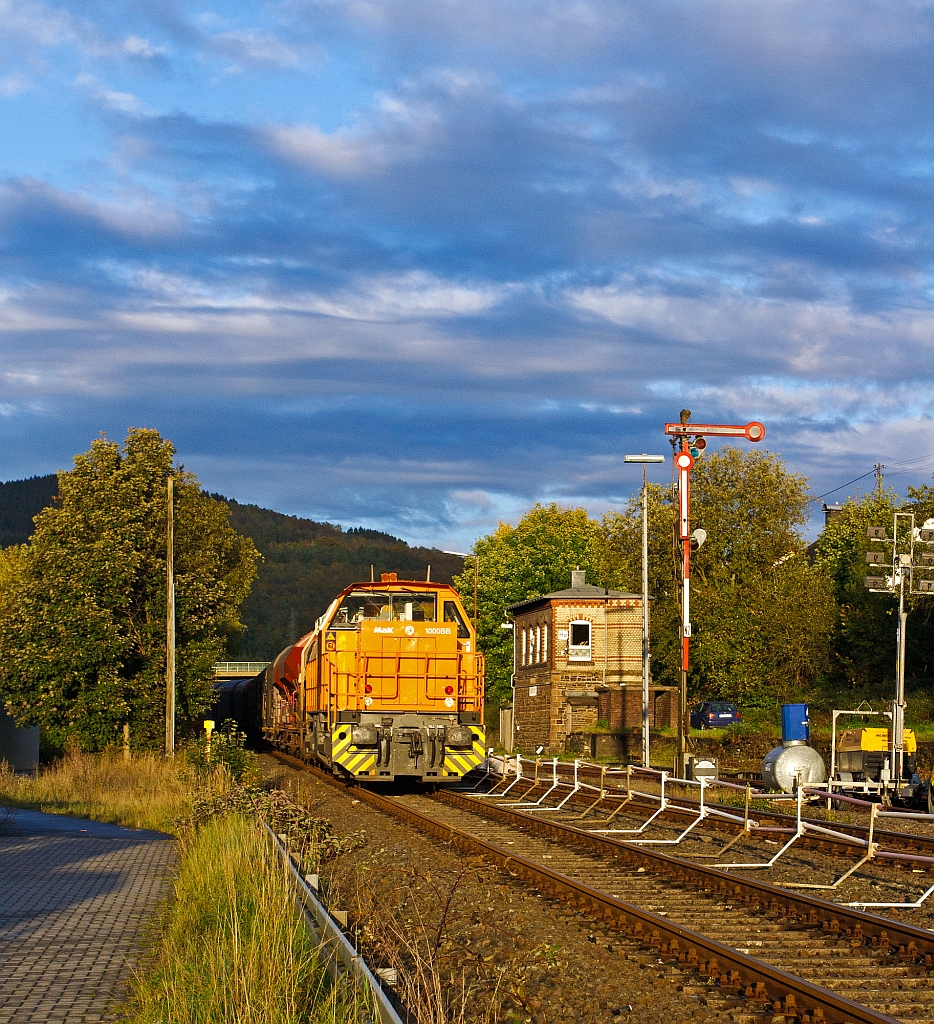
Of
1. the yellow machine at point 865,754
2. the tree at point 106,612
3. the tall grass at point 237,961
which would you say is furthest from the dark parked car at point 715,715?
the tall grass at point 237,961

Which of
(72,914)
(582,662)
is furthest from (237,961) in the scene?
(582,662)

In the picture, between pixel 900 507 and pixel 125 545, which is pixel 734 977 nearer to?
pixel 125 545

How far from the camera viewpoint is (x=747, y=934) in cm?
982

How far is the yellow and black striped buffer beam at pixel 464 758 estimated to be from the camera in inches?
897

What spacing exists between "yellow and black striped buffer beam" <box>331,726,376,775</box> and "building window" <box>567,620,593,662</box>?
105 ft

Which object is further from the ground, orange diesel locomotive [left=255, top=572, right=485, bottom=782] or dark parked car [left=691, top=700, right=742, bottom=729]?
orange diesel locomotive [left=255, top=572, right=485, bottom=782]

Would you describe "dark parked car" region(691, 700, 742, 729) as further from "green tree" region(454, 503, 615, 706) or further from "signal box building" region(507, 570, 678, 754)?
"green tree" region(454, 503, 615, 706)

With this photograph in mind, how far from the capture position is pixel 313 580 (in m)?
168

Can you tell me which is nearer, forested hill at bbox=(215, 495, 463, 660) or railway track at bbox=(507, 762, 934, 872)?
railway track at bbox=(507, 762, 934, 872)

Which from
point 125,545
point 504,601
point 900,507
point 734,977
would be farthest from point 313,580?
point 734,977

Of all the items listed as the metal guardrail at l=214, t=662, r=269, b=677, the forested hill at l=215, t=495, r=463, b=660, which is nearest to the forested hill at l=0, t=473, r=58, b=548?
the forested hill at l=215, t=495, r=463, b=660

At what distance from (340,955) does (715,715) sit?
45.1m

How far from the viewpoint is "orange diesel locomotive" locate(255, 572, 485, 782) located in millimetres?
22562

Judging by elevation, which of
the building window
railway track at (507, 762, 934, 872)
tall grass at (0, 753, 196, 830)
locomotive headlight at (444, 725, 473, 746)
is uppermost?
the building window
